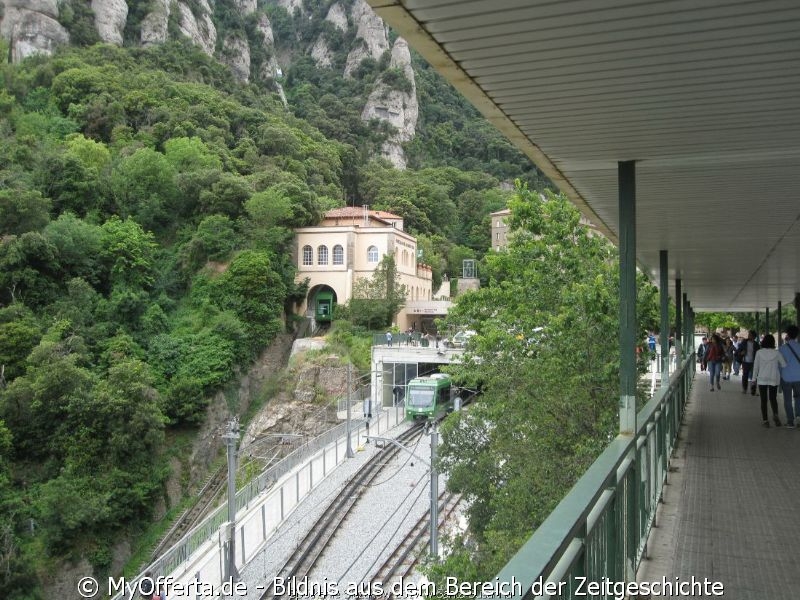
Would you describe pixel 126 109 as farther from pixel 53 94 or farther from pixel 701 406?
pixel 701 406

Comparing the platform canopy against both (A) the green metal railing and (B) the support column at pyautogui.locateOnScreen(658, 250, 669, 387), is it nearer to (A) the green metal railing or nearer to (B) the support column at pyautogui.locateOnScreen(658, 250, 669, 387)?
(A) the green metal railing

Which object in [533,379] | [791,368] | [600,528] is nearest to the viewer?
[600,528]

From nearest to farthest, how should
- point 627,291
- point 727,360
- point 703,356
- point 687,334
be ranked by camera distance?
point 627,291 < point 687,334 < point 727,360 < point 703,356

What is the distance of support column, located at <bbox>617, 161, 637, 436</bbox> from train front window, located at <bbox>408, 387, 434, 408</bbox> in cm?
2736

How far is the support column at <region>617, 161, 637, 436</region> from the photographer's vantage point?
4.78 metres

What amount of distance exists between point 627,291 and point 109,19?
78.3 m

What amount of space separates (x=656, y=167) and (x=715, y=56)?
2200 mm

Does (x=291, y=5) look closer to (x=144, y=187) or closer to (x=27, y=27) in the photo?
(x=27, y=27)

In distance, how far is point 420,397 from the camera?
32125mm

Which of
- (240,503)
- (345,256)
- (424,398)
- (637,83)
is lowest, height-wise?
(240,503)

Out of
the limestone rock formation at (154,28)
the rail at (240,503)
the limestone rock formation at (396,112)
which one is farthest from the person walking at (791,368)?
the limestone rock formation at (396,112)

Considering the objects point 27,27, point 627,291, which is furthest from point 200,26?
point 627,291

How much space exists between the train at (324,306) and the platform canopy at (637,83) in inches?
1570

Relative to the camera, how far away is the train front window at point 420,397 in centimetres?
3194
